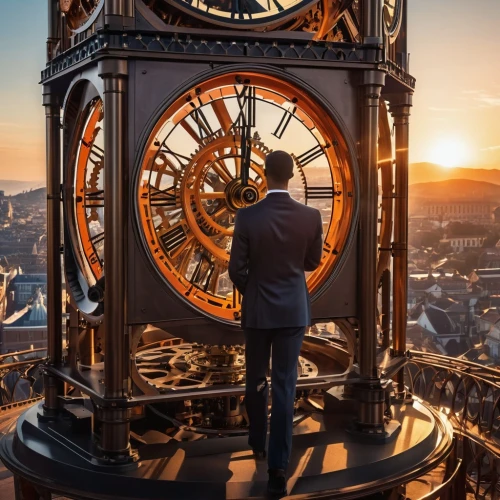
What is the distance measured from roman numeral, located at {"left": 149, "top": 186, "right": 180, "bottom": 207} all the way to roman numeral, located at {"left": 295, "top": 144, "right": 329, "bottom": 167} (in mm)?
957

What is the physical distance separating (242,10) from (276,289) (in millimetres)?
2064

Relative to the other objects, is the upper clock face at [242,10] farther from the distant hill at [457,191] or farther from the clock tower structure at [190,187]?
the distant hill at [457,191]

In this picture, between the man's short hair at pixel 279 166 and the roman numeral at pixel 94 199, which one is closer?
the man's short hair at pixel 279 166

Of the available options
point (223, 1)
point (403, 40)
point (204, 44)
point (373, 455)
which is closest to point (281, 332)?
point (373, 455)

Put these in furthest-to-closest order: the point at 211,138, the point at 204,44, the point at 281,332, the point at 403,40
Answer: the point at 403,40 → the point at 211,138 → the point at 204,44 → the point at 281,332

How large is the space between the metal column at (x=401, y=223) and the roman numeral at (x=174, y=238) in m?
2.02

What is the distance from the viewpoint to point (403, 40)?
6.94 meters

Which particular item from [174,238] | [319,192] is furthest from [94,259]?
[319,192]

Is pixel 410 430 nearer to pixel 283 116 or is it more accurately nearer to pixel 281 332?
pixel 281 332

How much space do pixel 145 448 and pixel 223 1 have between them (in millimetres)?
3133

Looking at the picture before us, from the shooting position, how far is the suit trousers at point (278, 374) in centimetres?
493

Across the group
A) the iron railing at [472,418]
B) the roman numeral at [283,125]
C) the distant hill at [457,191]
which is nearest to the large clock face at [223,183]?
the roman numeral at [283,125]

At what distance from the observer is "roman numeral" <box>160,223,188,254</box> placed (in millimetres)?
5957

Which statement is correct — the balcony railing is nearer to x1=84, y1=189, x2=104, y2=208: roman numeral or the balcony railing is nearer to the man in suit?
the man in suit
